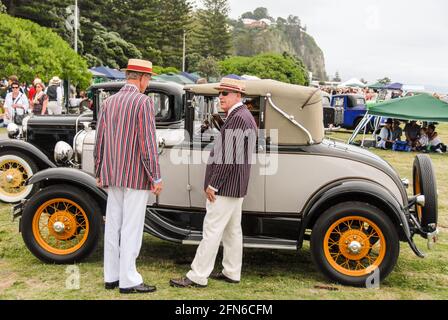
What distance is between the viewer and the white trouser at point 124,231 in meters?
4.32

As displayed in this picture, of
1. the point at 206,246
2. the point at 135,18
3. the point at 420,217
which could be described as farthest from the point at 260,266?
the point at 135,18

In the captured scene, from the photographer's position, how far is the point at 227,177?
4418 mm

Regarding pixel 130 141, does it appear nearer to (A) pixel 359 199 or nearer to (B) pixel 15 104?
(A) pixel 359 199

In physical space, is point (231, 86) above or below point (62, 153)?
above

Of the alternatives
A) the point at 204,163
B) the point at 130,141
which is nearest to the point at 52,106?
the point at 204,163

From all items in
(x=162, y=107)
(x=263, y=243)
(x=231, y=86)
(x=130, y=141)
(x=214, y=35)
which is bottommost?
(x=263, y=243)

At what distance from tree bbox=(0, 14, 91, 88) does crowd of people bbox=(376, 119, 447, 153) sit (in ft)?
41.1

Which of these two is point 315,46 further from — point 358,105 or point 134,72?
point 134,72

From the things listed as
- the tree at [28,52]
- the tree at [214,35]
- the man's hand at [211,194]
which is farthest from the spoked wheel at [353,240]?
the tree at [214,35]

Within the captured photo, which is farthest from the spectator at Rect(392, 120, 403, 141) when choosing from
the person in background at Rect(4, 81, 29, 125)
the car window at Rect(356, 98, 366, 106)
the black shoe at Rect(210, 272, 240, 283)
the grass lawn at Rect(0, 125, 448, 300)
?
the black shoe at Rect(210, 272, 240, 283)

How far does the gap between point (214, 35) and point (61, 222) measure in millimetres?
68676

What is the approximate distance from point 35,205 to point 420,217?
383cm

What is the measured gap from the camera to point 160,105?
6.27 m
